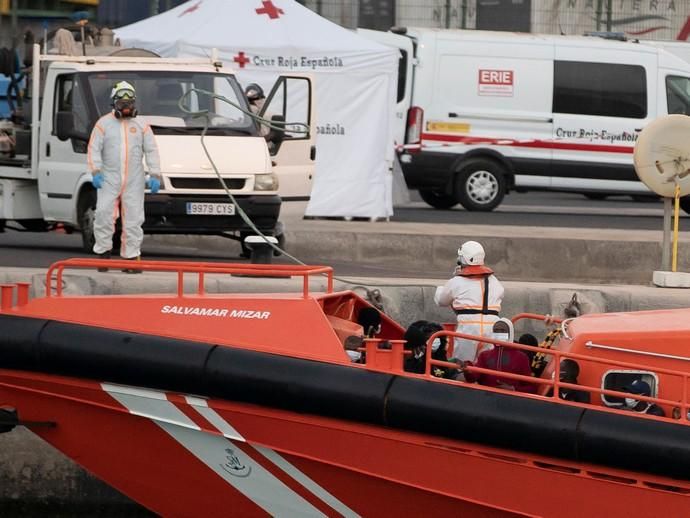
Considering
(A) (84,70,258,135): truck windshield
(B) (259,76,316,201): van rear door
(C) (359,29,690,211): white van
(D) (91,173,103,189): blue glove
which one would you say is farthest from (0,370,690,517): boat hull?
(C) (359,29,690,211): white van

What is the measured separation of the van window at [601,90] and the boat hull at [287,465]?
12512 millimetres

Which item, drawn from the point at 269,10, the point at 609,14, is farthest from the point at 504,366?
the point at 609,14

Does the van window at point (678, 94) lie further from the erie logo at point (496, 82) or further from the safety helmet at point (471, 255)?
the safety helmet at point (471, 255)

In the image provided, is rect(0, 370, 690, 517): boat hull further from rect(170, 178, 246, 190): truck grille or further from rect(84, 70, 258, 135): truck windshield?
rect(84, 70, 258, 135): truck windshield

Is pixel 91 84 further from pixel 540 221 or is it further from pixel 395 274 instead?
pixel 540 221

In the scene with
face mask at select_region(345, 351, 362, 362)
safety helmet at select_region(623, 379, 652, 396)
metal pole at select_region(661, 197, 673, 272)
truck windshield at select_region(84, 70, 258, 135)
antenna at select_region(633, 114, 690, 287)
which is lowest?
safety helmet at select_region(623, 379, 652, 396)

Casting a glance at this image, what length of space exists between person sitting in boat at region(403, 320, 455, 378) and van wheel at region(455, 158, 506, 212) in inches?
461

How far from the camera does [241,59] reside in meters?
16.1

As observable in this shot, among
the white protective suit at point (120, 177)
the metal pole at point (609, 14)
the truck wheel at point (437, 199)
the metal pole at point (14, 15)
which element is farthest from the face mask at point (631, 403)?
the metal pole at point (14, 15)

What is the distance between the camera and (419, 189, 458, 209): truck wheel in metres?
20.3

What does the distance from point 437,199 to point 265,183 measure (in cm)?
783

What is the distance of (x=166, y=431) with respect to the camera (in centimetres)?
752

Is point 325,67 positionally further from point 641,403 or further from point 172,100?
point 641,403

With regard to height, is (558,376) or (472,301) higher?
(472,301)
